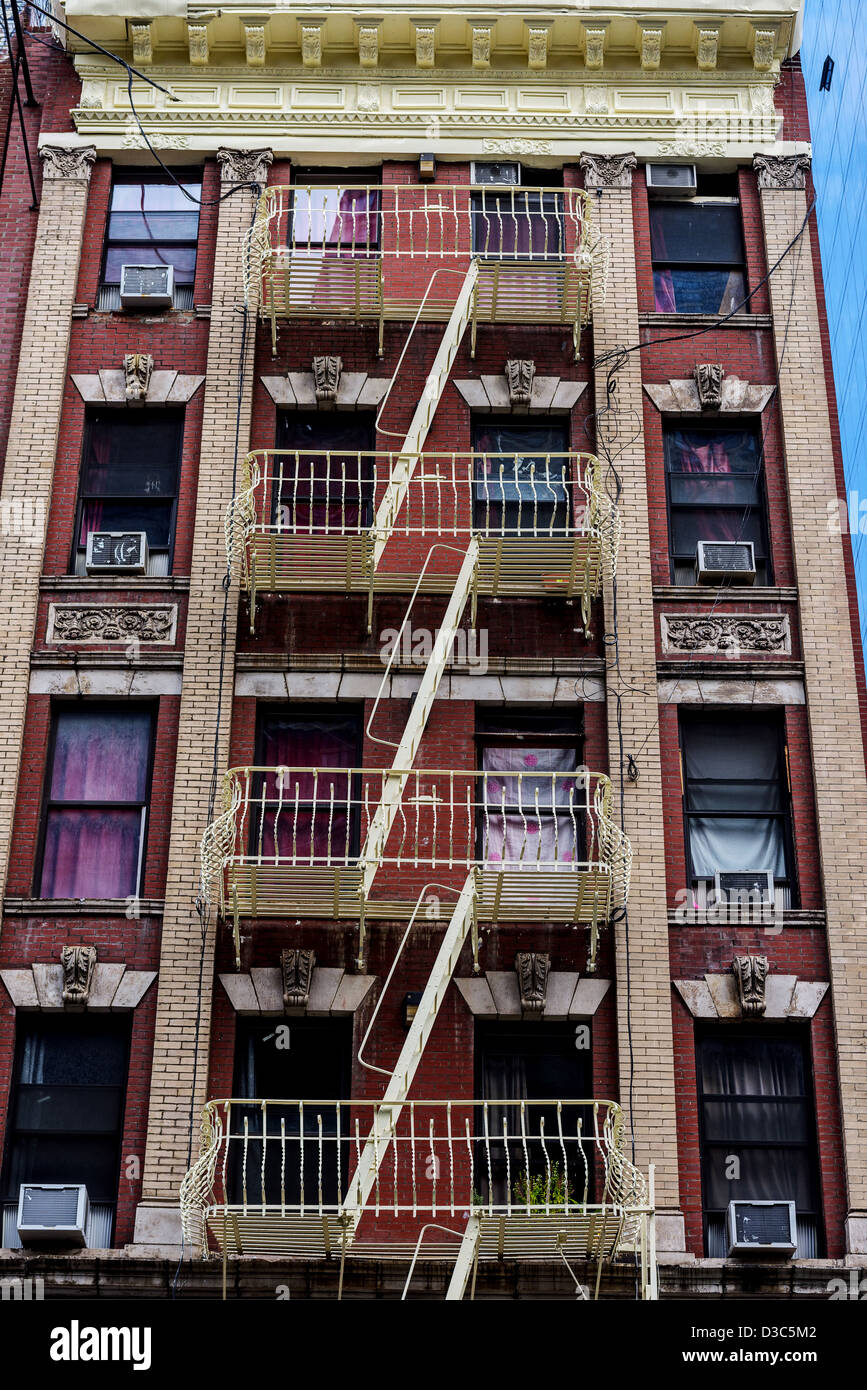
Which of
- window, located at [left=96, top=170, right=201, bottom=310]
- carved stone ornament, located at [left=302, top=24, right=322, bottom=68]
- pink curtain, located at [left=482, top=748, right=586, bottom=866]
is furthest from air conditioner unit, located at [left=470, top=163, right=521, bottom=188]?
pink curtain, located at [left=482, top=748, right=586, bottom=866]

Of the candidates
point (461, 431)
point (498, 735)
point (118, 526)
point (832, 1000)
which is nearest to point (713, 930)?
point (832, 1000)

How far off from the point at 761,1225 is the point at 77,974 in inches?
262

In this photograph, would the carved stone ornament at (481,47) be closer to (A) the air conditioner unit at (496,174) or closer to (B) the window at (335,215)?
(A) the air conditioner unit at (496,174)

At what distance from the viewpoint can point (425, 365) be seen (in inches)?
870

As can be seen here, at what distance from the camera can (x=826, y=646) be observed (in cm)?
2042

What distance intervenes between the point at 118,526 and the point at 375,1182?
306 inches

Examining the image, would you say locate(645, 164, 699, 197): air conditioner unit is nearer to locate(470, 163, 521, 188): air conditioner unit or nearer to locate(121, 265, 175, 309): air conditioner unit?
locate(470, 163, 521, 188): air conditioner unit

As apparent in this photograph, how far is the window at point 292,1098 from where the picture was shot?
18.0 meters

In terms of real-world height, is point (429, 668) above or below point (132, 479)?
below

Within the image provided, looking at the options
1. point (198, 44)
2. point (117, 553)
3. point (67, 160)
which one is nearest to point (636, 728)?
point (117, 553)

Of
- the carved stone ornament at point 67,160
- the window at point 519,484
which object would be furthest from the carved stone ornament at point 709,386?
the carved stone ornament at point 67,160

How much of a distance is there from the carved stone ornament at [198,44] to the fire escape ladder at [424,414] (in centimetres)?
448

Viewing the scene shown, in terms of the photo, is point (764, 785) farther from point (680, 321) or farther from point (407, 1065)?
point (680, 321)

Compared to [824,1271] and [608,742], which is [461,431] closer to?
[608,742]
